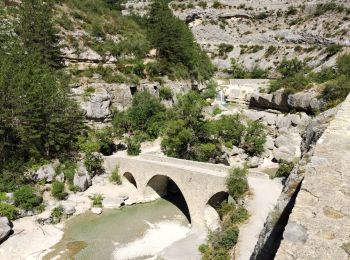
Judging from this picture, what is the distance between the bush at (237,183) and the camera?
2336 centimetres

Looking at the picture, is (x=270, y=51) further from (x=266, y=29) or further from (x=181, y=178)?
(x=181, y=178)

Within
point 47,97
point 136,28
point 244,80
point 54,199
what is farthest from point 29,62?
point 244,80

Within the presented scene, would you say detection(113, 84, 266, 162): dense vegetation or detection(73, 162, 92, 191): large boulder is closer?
detection(73, 162, 92, 191): large boulder

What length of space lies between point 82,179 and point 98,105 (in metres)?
13.5

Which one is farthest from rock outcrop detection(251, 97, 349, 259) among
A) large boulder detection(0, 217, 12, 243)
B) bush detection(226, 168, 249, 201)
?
large boulder detection(0, 217, 12, 243)

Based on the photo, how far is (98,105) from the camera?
44.1 m

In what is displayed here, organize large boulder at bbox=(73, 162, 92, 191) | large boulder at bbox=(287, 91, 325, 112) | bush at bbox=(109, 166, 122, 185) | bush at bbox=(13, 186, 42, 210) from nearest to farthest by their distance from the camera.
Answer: bush at bbox=(13, 186, 42, 210)
large boulder at bbox=(73, 162, 92, 191)
bush at bbox=(109, 166, 122, 185)
large boulder at bbox=(287, 91, 325, 112)

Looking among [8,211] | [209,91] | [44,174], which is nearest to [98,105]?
[44,174]

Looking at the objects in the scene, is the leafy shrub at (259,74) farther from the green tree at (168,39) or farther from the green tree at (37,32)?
the green tree at (37,32)

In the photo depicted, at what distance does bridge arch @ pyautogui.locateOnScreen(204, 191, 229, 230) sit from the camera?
1012 inches

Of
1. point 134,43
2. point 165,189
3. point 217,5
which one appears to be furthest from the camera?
point 217,5

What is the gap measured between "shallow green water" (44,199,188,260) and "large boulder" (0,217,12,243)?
13.7 feet

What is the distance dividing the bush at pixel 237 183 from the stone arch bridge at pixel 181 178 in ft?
2.50

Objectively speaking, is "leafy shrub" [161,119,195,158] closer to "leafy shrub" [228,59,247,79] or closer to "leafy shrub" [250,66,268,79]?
"leafy shrub" [250,66,268,79]
